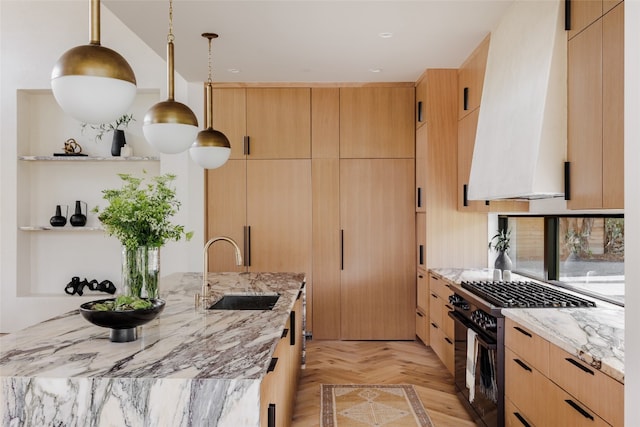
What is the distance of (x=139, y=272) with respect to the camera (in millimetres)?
2316

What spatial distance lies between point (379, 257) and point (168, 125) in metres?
3.17

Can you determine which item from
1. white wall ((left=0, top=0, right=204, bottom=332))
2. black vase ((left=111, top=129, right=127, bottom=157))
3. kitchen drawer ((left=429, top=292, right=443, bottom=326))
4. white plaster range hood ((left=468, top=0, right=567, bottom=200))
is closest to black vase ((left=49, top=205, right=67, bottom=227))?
white wall ((left=0, top=0, right=204, bottom=332))

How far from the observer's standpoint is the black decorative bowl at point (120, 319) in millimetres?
1866

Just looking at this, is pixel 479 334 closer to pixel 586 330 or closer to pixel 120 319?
pixel 586 330

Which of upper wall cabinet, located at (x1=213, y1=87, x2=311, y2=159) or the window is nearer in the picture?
the window

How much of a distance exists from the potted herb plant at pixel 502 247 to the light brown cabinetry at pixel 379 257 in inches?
34.7

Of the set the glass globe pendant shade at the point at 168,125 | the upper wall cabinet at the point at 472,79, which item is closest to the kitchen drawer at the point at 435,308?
the upper wall cabinet at the point at 472,79

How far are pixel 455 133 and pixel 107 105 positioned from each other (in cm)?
366

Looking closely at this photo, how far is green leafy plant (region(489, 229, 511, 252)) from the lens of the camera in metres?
4.28

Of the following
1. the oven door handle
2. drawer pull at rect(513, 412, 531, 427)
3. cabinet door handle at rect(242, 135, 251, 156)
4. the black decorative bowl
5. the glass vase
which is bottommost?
drawer pull at rect(513, 412, 531, 427)

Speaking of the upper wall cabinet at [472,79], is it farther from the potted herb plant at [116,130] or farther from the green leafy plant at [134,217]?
the potted herb plant at [116,130]

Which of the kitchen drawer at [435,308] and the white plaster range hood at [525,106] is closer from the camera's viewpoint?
the white plaster range hood at [525,106]

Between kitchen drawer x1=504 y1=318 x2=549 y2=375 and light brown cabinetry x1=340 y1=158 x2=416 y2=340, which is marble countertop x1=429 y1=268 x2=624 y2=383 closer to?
kitchen drawer x1=504 y1=318 x2=549 y2=375

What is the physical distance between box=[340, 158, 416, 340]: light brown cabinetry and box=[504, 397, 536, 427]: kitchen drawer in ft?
8.71
